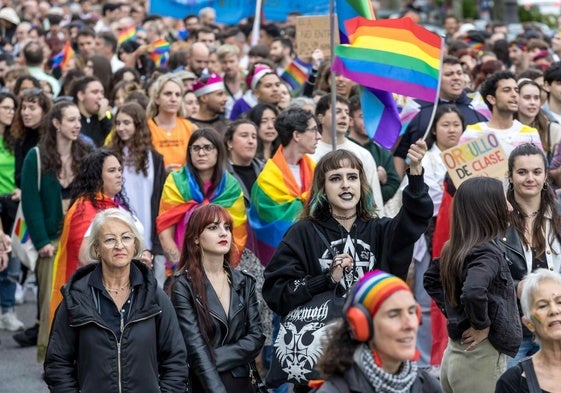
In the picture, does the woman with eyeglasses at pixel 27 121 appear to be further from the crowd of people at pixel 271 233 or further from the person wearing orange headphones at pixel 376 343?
the person wearing orange headphones at pixel 376 343

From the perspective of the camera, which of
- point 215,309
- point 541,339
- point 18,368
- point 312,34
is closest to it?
point 541,339

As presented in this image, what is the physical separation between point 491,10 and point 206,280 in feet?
114

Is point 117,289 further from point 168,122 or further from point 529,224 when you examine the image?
point 168,122

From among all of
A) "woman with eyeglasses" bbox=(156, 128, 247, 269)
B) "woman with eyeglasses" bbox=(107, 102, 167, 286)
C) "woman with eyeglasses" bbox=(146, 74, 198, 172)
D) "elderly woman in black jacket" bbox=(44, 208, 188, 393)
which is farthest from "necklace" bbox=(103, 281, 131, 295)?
"woman with eyeglasses" bbox=(146, 74, 198, 172)

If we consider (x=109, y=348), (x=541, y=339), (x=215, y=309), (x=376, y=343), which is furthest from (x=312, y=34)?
(x=376, y=343)

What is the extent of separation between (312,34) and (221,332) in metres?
7.04

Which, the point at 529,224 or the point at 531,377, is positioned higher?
the point at 529,224

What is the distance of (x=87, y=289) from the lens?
6840 millimetres

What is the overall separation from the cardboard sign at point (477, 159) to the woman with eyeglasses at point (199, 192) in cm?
157

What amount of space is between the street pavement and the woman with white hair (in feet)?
15.6

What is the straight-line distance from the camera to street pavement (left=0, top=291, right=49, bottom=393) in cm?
975

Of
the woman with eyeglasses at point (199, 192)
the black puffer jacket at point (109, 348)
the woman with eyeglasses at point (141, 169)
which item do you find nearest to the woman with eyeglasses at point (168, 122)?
the woman with eyeglasses at point (141, 169)

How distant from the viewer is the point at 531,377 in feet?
18.5

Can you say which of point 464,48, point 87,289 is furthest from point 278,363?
point 464,48
